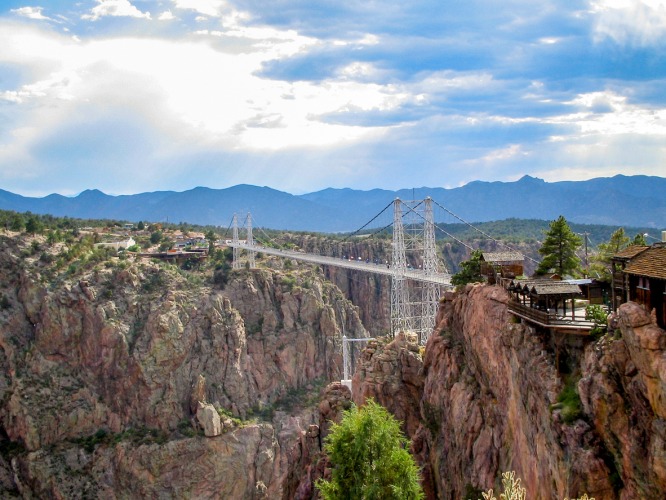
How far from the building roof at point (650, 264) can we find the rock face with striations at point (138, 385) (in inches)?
1728

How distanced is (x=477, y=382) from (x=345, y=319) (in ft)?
175

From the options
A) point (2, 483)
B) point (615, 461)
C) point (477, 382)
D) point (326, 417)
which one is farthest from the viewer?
point (2, 483)

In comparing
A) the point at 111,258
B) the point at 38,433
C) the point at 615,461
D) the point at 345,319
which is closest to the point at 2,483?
the point at 38,433

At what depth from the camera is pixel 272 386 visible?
231 ft

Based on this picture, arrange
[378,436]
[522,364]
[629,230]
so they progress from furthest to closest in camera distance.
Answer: [629,230] → [378,436] → [522,364]

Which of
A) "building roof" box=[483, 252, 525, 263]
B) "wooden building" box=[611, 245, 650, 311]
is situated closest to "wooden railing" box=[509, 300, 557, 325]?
"wooden building" box=[611, 245, 650, 311]

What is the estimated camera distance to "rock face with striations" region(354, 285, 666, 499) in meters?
16.8

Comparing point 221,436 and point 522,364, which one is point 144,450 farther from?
point 522,364

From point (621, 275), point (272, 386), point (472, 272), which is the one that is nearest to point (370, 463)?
point (621, 275)

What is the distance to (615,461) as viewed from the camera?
1772 centimetres

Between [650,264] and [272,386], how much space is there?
182ft

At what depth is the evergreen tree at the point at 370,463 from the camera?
24.6 meters

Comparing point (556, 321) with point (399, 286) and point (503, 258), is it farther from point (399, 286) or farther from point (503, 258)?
point (399, 286)

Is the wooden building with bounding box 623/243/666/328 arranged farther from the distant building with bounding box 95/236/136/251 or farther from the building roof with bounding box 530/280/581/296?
the distant building with bounding box 95/236/136/251
